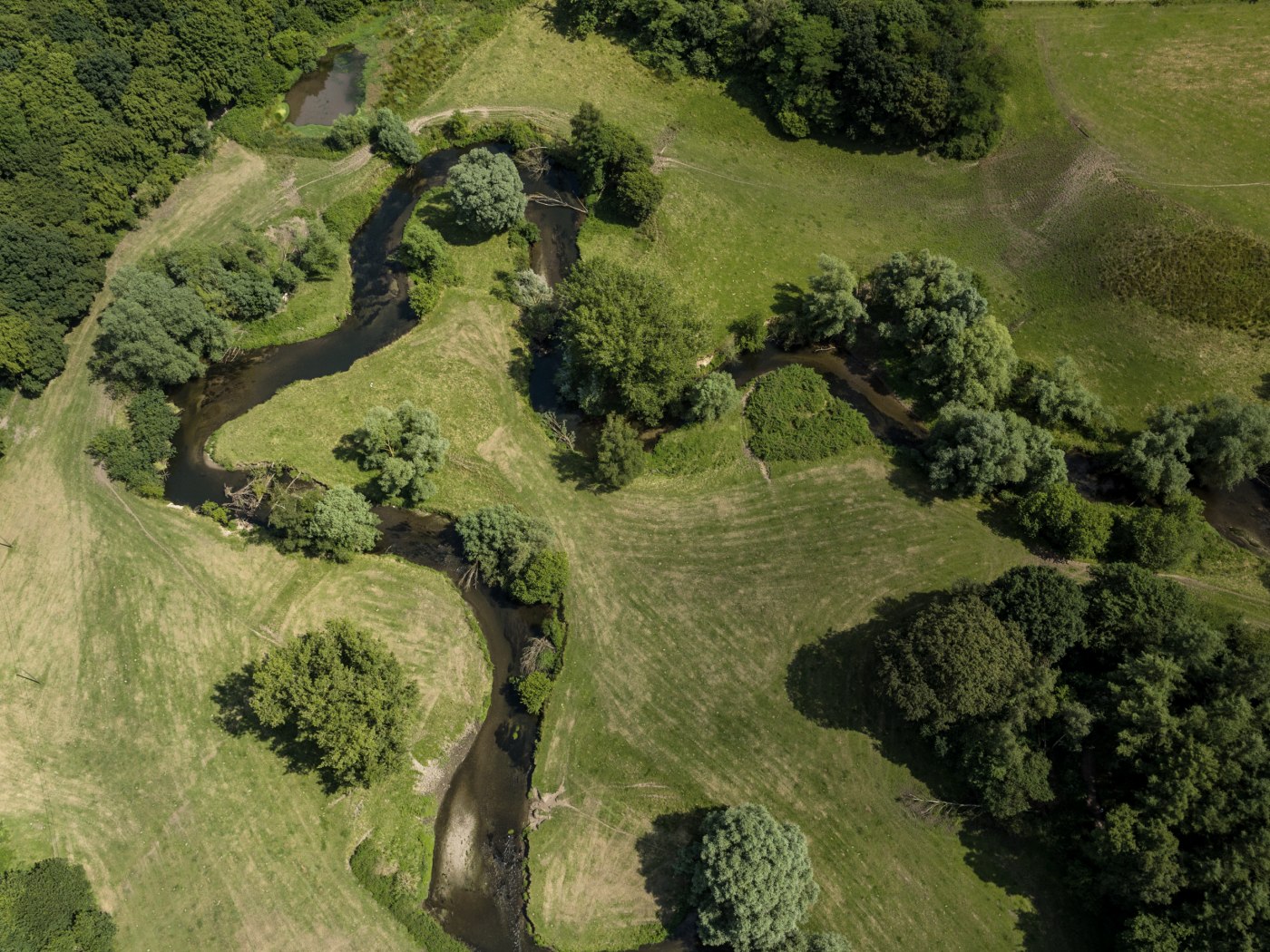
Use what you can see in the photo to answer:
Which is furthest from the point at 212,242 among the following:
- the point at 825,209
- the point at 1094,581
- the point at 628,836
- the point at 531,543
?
the point at 1094,581

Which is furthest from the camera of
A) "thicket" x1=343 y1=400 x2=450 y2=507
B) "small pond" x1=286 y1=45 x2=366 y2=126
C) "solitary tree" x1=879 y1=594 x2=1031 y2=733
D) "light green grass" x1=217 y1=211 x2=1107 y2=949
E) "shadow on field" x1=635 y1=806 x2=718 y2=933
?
"small pond" x1=286 y1=45 x2=366 y2=126

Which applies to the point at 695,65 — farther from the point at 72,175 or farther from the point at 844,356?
the point at 72,175

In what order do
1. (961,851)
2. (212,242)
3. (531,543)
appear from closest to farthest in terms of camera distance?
(961,851) < (531,543) < (212,242)

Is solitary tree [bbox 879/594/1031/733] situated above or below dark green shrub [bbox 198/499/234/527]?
below

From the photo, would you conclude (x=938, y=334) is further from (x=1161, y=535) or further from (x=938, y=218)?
(x=1161, y=535)

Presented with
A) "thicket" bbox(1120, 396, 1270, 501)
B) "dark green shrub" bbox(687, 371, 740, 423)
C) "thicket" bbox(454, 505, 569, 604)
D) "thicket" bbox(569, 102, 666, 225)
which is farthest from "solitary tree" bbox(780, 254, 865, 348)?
"thicket" bbox(454, 505, 569, 604)

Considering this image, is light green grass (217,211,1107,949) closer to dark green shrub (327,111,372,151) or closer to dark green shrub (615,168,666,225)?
dark green shrub (615,168,666,225)

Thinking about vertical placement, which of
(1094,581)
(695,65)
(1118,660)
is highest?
(695,65)
